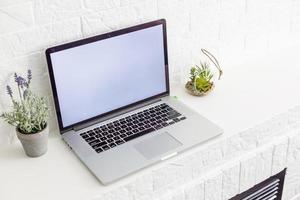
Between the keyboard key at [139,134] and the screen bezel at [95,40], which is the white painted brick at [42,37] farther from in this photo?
the keyboard key at [139,134]

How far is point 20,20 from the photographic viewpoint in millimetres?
1156

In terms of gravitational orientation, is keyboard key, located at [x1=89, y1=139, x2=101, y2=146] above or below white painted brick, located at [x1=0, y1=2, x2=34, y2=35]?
below

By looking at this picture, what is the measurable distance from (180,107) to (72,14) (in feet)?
1.36

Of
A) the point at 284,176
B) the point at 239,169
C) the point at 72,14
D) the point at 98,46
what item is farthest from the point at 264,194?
the point at 72,14

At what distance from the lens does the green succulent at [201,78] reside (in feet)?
4.75

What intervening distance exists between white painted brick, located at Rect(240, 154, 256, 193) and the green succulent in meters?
0.25

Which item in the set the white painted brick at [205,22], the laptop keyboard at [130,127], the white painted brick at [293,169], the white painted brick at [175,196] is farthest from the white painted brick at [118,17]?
the white painted brick at [293,169]

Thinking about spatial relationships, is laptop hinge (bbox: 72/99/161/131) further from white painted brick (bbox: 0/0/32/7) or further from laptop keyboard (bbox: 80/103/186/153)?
white painted brick (bbox: 0/0/32/7)

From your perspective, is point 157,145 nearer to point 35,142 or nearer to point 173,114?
point 173,114

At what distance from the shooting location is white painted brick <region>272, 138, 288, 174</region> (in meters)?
1.48

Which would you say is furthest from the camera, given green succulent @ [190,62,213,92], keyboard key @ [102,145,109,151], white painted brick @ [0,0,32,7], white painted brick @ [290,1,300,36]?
white painted brick @ [290,1,300,36]

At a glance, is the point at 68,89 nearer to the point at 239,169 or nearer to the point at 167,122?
the point at 167,122

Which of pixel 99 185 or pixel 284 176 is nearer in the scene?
pixel 99 185

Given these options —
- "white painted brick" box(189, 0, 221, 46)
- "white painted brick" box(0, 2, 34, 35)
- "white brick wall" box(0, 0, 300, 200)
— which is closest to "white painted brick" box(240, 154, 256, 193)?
"white brick wall" box(0, 0, 300, 200)
